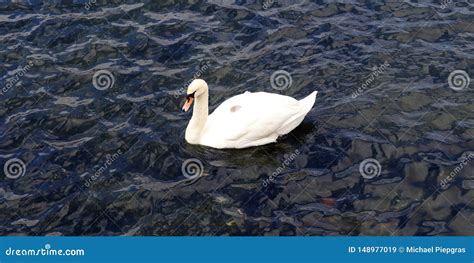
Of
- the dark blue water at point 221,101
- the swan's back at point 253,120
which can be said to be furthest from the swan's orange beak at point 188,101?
the dark blue water at point 221,101

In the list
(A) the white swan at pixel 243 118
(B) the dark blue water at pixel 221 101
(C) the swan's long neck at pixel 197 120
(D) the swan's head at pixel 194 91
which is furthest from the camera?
(C) the swan's long neck at pixel 197 120

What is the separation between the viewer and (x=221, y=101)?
1705 centimetres

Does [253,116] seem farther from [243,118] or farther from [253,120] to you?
[243,118]

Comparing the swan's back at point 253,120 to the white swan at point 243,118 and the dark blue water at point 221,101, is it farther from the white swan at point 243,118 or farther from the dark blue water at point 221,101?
the dark blue water at point 221,101

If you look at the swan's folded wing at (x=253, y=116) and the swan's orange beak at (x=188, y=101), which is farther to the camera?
the swan's folded wing at (x=253, y=116)

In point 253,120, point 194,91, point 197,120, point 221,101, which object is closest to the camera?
point 194,91

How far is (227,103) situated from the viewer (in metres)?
15.8

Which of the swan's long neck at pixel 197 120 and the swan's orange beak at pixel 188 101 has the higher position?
the swan's orange beak at pixel 188 101

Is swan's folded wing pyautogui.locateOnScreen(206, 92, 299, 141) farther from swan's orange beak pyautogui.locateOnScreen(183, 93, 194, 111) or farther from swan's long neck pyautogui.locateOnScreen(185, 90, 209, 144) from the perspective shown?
swan's orange beak pyautogui.locateOnScreen(183, 93, 194, 111)

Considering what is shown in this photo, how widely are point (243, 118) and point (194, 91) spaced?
49.2 inches

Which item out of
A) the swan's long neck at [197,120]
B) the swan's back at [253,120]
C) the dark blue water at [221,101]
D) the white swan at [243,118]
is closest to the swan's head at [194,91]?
A: the white swan at [243,118]

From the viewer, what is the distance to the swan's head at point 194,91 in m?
15.0

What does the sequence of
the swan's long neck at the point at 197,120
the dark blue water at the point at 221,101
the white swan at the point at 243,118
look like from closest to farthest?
the dark blue water at the point at 221,101 < the white swan at the point at 243,118 < the swan's long neck at the point at 197,120

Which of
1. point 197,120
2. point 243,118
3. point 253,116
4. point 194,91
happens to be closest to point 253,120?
point 253,116
